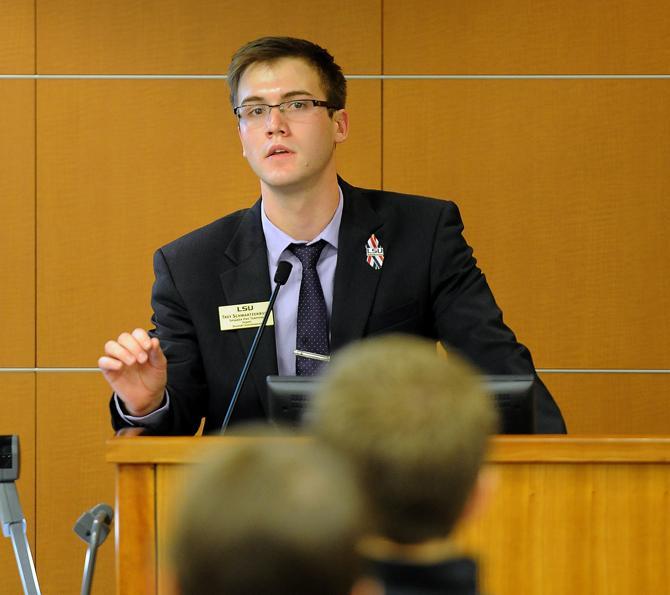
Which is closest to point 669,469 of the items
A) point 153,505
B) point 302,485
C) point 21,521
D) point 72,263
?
point 153,505

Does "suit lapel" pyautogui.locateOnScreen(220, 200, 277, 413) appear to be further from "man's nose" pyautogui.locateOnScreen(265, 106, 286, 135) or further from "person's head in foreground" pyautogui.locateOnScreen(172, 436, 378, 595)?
"person's head in foreground" pyautogui.locateOnScreen(172, 436, 378, 595)

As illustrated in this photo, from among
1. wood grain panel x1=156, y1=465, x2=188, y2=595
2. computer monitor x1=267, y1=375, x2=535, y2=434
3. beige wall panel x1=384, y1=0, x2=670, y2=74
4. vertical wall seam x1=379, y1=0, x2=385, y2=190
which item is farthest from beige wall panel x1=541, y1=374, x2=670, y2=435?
wood grain panel x1=156, y1=465, x2=188, y2=595

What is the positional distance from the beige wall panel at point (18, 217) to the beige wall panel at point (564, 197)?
4.39ft

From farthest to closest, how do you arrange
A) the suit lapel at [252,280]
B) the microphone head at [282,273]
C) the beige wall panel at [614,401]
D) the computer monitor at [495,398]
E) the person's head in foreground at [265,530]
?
the beige wall panel at [614,401] < the suit lapel at [252,280] < the microphone head at [282,273] < the computer monitor at [495,398] < the person's head in foreground at [265,530]

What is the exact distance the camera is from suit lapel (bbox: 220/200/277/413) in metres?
2.46

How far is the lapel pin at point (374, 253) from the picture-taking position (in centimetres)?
263

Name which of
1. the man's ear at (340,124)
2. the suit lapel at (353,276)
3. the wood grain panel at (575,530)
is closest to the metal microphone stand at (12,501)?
the suit lapel at (353,276)

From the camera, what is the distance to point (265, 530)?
662mm

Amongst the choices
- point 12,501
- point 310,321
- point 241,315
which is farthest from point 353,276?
point 12,501

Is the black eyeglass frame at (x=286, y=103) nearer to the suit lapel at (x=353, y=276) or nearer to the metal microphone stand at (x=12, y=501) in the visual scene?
the suit lapel at (x=353, y=276)

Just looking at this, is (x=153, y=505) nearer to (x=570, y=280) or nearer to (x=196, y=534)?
(x=196, y=534)

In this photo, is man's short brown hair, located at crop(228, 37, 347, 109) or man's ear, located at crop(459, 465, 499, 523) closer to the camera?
man's ear, located at crop(459, 465, 499, 523)

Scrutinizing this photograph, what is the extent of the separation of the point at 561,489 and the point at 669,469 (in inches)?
6.7

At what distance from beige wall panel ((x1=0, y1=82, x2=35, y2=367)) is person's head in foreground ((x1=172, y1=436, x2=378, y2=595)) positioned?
332 cm
